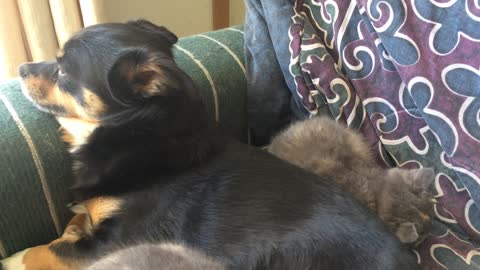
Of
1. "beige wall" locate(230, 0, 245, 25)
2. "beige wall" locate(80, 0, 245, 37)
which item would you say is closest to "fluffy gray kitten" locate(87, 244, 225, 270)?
"beige wall" locate(80, 0, 245, 37)

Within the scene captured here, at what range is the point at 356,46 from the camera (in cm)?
136

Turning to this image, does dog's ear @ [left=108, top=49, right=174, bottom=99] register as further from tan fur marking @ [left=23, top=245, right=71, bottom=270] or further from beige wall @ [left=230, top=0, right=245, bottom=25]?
beige wall @ [left=230, top=0, right=245, bottom=25]

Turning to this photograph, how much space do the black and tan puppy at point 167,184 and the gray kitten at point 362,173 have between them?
0.12 m

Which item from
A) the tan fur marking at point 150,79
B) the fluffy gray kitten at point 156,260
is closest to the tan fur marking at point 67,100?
the tan fur marking at point 150,79

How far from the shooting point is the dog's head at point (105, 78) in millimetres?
1100

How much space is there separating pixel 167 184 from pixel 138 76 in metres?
0.26

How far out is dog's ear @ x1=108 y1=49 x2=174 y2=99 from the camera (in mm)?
1091

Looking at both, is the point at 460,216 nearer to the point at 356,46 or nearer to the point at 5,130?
the point at 356,46

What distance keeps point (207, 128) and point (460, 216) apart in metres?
0.68

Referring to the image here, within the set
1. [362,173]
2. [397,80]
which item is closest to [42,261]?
[362,173]

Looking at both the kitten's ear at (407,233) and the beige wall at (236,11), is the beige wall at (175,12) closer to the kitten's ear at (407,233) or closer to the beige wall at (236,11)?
the beige wall at (236,11)

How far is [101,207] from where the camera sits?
1.15 m

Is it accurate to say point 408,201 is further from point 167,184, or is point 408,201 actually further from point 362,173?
point 167,184

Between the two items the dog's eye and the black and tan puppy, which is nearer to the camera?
the black and tan puppy
